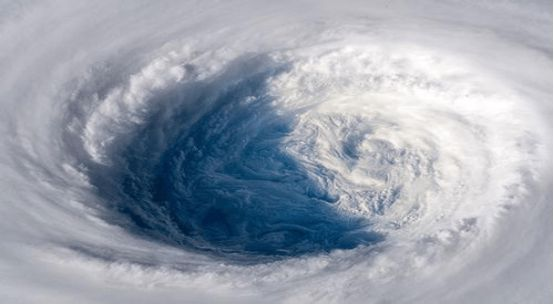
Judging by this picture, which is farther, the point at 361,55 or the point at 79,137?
the point at 361,55

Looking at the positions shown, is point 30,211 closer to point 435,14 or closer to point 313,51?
point 313,51

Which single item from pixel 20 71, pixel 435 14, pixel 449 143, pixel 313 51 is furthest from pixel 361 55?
pixel 20 71

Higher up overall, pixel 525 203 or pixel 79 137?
pixel 79 137

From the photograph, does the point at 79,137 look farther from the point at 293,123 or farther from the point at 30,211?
the point at 293,123

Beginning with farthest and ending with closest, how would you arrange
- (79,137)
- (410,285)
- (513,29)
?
(513,29), (79,137), (410,285)

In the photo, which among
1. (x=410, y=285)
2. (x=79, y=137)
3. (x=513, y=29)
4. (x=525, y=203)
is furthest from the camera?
(x=513, y=29)

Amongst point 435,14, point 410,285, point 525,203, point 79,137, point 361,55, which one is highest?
point 435,14
